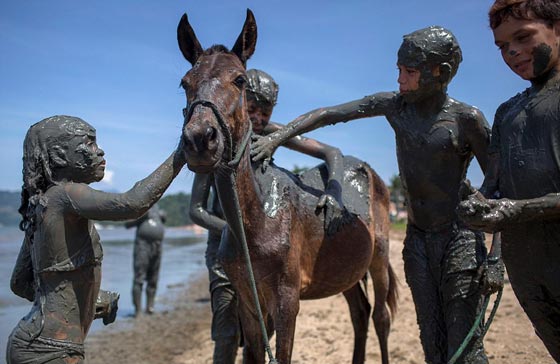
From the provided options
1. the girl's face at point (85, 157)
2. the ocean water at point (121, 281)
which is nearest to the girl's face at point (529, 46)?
the girl's face at point (85, 157)

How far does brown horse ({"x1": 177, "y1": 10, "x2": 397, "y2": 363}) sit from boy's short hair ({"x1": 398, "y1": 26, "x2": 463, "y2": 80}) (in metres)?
1.05

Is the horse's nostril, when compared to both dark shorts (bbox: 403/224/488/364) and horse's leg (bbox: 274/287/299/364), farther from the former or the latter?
dark shorts (bbox: 403/224/488/364)

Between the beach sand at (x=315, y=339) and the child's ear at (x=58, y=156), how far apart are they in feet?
16.4

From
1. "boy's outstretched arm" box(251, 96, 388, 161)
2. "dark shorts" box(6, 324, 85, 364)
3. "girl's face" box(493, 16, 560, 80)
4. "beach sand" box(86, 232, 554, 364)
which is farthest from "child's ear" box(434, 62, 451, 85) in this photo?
"beach sand" box(86, 232, 554, 364)

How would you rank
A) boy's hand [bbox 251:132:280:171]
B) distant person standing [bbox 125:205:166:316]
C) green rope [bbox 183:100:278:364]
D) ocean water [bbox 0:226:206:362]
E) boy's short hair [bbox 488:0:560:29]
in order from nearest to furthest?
boy's short hair [bbox 488:0:560:29], green rope [bbox 183:100:278:364], boy's hand [bbox 251:132:280:171], ocean water [bbox 0:226:206:362], distant person standing [bbox 125:205:166:316]

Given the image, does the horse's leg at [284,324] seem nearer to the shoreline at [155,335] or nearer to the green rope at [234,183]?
the green rope at [234,183]

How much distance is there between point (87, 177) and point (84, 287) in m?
0.65

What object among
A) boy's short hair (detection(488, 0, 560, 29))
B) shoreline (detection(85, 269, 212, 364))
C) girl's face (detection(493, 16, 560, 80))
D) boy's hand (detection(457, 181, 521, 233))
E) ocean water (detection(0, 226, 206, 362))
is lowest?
shoreline (detection(85, 269, 212, 364))

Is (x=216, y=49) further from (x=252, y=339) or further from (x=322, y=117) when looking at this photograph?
(x=252, y=339)

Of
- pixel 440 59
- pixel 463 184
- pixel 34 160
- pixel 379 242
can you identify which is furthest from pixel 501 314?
pixel 34 160

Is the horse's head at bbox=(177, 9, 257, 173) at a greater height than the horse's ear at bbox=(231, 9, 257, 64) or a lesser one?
lesser

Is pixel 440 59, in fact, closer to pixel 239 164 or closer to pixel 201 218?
pixel 239 164

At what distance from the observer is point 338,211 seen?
15.8 ft

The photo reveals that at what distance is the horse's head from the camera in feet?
9.97
